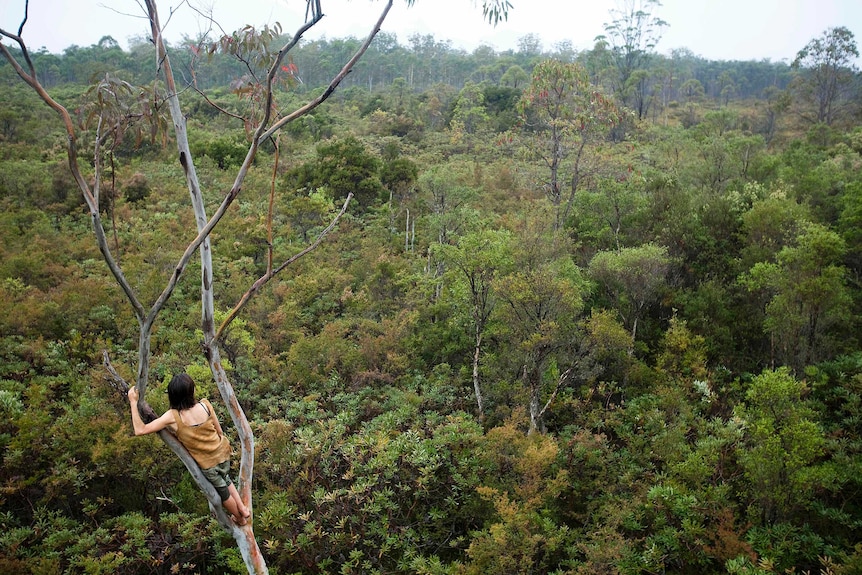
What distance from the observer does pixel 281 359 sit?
33.2 ft

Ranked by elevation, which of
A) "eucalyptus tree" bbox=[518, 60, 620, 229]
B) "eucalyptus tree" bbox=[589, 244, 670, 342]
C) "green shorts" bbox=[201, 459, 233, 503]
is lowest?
"eucalyptus tree" bbox=[589, 244, 670, 342]

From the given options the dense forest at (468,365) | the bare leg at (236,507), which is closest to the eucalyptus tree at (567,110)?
the dense forest at (468,365)

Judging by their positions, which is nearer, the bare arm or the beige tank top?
the bare arm

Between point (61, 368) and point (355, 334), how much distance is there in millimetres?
5184

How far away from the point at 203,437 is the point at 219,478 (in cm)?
25

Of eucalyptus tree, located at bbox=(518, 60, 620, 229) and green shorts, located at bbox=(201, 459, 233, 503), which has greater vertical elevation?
eucalyptus tree, located at bbox=(518, 60, 620, 229)

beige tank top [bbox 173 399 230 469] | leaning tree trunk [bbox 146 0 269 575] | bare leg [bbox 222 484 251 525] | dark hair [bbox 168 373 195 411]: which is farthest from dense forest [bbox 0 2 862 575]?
bare leg [bbox 222 484 251 525]

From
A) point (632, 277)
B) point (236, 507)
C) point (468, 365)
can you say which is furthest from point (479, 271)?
point (236, 507)

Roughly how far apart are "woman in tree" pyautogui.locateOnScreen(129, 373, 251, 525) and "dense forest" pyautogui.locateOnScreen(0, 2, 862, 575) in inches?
38.0

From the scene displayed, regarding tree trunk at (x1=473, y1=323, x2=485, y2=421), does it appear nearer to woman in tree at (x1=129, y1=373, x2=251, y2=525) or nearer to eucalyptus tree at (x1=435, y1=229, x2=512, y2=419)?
eucalyptus tree at (x1=435, y1=229, x2=512, y2=419)

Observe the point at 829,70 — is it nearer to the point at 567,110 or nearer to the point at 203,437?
the point at 567,110

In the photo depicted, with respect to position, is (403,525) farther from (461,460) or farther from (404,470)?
(461,460)

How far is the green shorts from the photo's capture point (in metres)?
2.79

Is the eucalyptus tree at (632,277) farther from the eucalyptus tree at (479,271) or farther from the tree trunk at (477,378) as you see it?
the tree trunk at (477,378)
